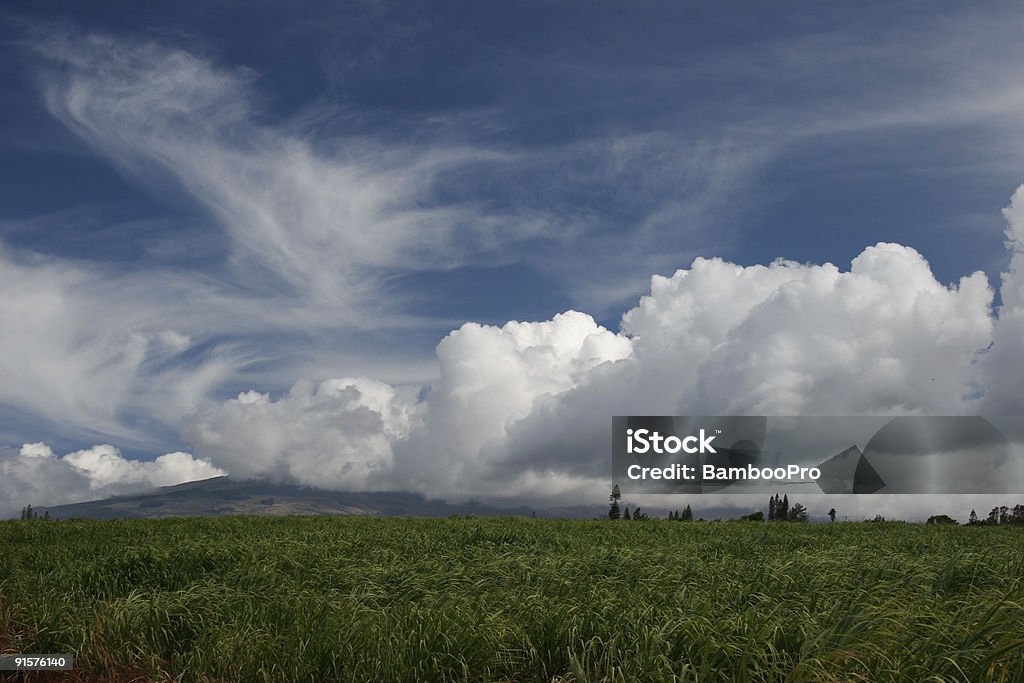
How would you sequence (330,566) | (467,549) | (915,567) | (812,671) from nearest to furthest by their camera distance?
(812,671) → (915,567) → (330,566) → (467,549)

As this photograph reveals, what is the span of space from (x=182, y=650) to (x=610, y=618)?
5388mm

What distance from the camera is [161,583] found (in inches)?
572

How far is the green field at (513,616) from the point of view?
6465 mm

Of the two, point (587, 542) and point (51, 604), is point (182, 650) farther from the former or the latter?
point (587, 542)

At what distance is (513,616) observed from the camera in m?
8.59

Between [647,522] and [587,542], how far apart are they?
10.9 metres

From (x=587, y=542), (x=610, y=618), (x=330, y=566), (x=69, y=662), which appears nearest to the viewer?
(x=610, y=618)

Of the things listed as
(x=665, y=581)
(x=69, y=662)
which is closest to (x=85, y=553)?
(x=69, y=662)

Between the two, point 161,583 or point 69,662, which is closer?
point 69,662

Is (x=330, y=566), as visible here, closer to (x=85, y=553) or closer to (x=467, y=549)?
(x=467, y=549)

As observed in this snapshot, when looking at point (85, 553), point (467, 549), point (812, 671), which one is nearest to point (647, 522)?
point (467, 549)

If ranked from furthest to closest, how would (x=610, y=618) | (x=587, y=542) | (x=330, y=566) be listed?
(x=587, y=542), (x=330, y=566), (x=610, y=618)

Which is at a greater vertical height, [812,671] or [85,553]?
[812,671]

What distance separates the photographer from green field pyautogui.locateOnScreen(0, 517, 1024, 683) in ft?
21.2
